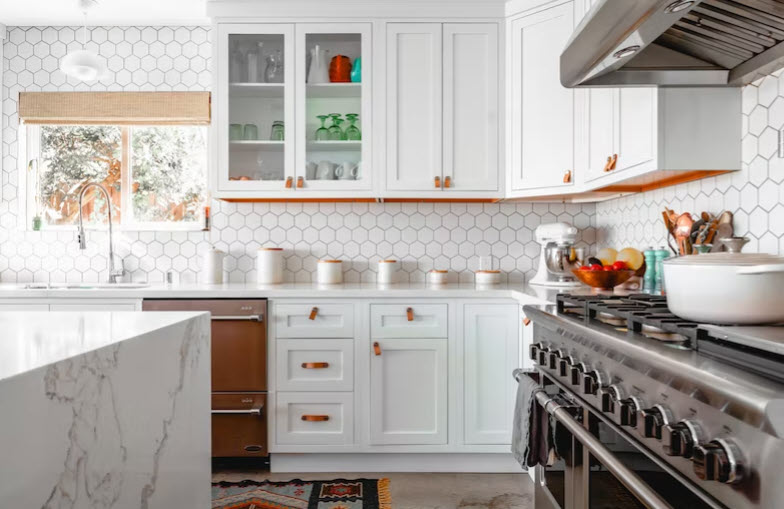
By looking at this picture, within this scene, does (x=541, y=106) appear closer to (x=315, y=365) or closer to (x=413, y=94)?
(x=413, y=94)

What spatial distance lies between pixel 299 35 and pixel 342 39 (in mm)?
229

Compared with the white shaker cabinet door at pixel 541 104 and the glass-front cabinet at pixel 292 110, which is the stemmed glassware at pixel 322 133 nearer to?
the glass-front cabinet at pixel 292 110

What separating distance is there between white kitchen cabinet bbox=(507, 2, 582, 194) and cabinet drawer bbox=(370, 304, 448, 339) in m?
0.78

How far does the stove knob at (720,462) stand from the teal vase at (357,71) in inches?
104

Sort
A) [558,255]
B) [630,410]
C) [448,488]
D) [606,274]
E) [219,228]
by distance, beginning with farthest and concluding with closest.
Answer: [219,228] → [558,255] → [448,488] → [606,274] → [630,410]

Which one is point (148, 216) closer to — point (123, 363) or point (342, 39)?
point (342, 39)

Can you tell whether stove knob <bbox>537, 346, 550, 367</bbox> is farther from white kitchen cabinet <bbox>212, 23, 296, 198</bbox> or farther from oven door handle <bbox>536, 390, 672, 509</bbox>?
white kitchen cabinet <bbox>212, 23, 296, 198</bbox>

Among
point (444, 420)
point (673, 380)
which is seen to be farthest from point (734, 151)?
point (444, 420)

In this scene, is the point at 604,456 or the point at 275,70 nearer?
the point at 604,456

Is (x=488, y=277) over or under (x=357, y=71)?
under

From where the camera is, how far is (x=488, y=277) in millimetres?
3146

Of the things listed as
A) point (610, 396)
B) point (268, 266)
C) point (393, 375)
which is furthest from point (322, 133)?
point (610, 396)

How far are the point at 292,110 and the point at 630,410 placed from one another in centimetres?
244

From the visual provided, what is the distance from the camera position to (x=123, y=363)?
3.73 feet
